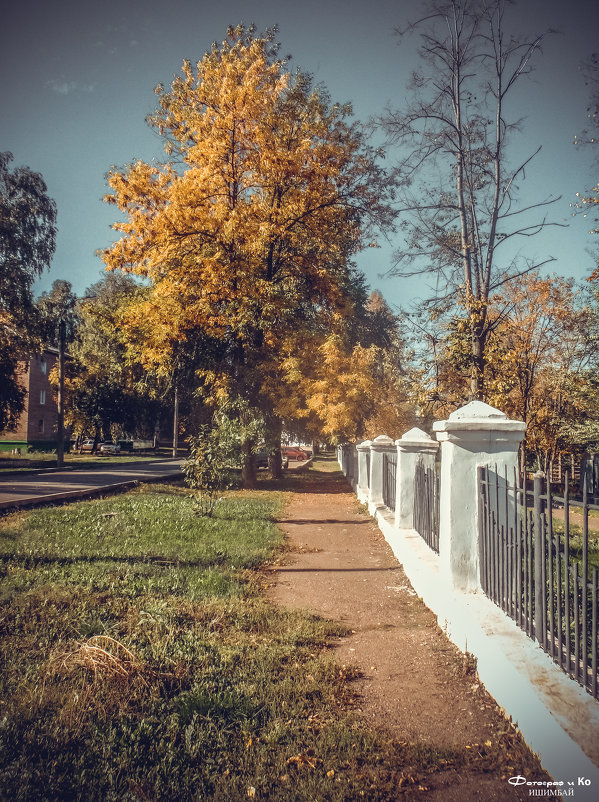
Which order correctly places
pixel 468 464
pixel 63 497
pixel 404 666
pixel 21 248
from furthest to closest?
pixel 21 248, pixel 63 497, pixel 468 464, pixel 404 666

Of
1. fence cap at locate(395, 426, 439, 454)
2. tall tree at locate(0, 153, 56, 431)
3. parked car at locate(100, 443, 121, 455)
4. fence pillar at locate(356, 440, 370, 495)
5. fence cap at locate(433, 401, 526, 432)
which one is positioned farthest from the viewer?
parked car at locate(100, 443, 121, 455)

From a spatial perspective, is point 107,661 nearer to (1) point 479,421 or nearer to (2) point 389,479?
(1) point 479,421

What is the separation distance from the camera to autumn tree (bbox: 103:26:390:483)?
17.0 metres

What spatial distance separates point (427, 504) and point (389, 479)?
4.00 metres

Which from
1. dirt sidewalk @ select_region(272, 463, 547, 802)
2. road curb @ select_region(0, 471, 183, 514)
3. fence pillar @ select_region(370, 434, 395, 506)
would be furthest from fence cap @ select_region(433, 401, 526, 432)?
road curb @ select_region(0, 471, 183, 514)

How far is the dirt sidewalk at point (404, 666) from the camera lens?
2.96 m

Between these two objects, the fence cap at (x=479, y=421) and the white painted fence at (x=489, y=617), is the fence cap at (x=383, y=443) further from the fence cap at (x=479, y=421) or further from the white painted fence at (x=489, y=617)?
the fence cap at (x=479, y=421)

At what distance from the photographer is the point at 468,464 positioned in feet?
15.8

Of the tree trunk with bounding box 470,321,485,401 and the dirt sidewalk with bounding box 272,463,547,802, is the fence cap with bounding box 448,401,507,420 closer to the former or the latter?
the dirt sidewalk with bounding box 272,463,547,802

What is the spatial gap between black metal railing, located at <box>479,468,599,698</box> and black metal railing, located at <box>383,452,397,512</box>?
18.7 feet

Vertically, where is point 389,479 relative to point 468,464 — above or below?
below

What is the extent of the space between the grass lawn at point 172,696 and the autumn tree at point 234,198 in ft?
39.8

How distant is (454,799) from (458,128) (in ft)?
44.1

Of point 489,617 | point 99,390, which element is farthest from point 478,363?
point 99,390
